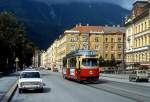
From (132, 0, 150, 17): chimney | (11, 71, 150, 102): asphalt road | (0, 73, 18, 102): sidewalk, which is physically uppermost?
(132, 0, 150, 17): chimney

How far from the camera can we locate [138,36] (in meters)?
102

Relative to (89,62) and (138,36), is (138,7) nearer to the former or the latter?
(138,36)

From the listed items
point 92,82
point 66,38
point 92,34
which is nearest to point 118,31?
point 92,34

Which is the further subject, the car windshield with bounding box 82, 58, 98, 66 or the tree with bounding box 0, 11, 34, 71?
the tree with bounding box 0, 11, 34, 71

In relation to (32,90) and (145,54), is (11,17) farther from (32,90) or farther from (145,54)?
(32,90)

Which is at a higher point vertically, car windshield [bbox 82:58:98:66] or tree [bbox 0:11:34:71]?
tree [bbox 0:11:34:71]

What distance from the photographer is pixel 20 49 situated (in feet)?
298

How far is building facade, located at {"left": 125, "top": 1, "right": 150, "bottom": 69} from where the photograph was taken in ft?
306

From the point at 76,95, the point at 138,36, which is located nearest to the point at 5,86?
the point at 76,95

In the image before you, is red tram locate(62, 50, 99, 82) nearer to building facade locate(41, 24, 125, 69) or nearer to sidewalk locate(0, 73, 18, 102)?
sidewalk locate(0, 73, 18, 102)

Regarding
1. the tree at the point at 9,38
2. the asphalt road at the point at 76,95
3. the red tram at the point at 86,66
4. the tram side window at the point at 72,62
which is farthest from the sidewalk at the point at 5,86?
the tree at the point at 9,38

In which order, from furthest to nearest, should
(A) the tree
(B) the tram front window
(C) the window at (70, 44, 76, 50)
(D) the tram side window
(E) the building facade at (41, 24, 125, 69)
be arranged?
(C) the window at (70, 44, 76, 50) < (E) the building facade at (41, 24, 125, 69) < (A) the tree < (D) the tram side window < (B) the tram front window

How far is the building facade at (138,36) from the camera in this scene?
9325cm

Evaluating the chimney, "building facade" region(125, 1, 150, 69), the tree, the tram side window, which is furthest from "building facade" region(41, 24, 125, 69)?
the tram side window
